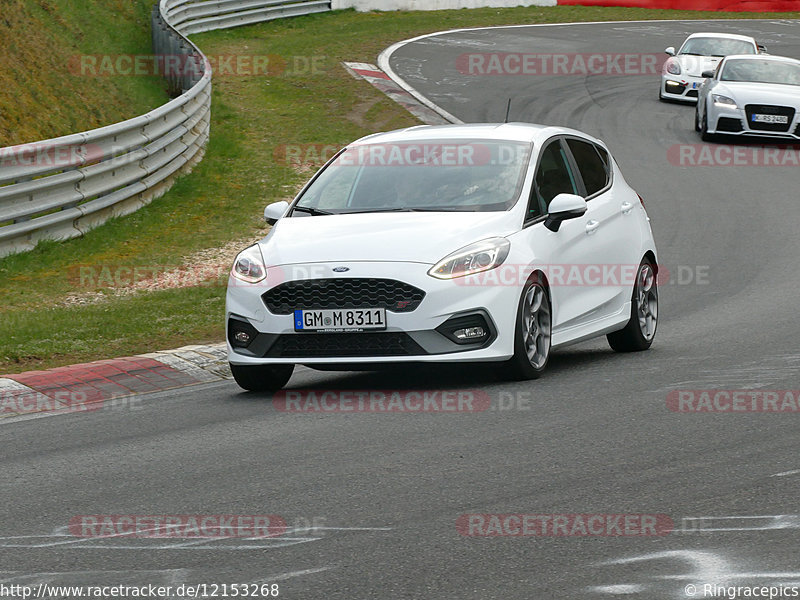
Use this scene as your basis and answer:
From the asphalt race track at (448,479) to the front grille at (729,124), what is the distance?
43.1 ft

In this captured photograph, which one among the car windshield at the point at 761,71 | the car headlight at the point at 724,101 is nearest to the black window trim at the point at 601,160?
the car headlight at the point at 724,101

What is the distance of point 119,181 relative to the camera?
16875 millimetres

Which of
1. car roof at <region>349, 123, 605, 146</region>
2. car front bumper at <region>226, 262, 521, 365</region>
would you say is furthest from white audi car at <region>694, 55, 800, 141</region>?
car front bumper at <region>226, 262, 521, 365</region>

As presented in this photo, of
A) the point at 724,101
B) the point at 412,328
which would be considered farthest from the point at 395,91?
the point at 412,328

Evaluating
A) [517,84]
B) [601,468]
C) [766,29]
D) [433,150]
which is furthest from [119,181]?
[766,29]

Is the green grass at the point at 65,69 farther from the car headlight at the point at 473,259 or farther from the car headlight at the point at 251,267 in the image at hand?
the car headlight at the point at 473,259

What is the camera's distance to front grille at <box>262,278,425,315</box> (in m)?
8.59

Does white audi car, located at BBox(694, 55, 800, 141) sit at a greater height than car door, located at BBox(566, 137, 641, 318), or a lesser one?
lesser

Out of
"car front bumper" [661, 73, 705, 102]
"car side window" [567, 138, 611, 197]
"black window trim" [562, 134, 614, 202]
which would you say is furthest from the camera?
"car front bumper" [661, 73, 705, 102]

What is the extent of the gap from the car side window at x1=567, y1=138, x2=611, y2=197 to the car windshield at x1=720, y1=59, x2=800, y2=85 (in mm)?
15256

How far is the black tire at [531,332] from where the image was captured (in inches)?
350

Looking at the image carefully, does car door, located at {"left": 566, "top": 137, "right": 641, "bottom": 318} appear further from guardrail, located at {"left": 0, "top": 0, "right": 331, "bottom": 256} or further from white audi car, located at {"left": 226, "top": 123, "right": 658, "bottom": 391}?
guardrail, located at {"left": 0, "top": 0, "right": 331, "bottom": 256}

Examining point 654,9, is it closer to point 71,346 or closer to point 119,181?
point 119,181

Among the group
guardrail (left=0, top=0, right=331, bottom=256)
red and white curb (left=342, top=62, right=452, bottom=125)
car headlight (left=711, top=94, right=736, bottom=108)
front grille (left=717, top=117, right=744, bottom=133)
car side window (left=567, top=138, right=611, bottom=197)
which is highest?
car side window (left=567, top=138, right=611, bottom=197)
